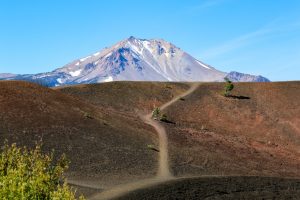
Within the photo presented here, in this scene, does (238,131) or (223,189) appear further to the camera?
(238,131)

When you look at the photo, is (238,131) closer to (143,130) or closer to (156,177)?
(143,130)

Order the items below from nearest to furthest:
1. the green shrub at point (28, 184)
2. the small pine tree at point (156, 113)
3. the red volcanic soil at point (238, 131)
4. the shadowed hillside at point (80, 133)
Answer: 1. the green shrub at point (28, 184)
2. the shadowed hillside at point (80, 133)
3. the red volcanic soil at point (238, 131)
4. the small pine tree at point (156, 113)

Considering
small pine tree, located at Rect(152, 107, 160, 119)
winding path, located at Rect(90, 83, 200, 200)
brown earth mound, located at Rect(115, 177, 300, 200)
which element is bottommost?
brown earth mound, located at Rect(115, 177, 300, 200)

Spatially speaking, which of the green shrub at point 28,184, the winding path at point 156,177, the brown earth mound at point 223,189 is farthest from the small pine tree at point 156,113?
the green shrub at point 28,184

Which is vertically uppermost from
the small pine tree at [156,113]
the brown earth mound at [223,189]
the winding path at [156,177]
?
the small pine tree at [156,113]

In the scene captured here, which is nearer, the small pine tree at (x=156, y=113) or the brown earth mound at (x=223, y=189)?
the brown earth mound at (x=223, y=189)

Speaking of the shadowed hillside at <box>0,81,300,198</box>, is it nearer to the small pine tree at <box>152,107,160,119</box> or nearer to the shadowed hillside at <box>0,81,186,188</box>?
the shadowed hillside at <box>0,81,186,188</box>

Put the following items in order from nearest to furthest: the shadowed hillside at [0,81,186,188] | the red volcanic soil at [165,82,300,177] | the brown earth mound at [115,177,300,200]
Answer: the brown earth mound at [115,177,300,200] < the shadowed hillside at [0,81,186,188] < the red volcanic soil at [165,82,300,177]

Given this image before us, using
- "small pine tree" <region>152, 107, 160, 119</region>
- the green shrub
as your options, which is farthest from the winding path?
the green shrub

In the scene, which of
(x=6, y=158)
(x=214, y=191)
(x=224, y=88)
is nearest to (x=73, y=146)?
(x=214, y=191)

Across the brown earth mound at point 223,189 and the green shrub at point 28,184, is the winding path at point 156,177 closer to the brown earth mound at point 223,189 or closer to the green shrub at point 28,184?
the brown earth mound at point 223,189

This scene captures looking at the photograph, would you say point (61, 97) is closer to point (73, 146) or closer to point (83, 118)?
point (83, 118)

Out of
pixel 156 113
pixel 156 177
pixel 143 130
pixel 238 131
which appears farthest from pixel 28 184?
pixel 238 131

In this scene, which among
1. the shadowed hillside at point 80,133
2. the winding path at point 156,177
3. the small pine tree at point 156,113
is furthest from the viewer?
the small pine tree at point 156,113
